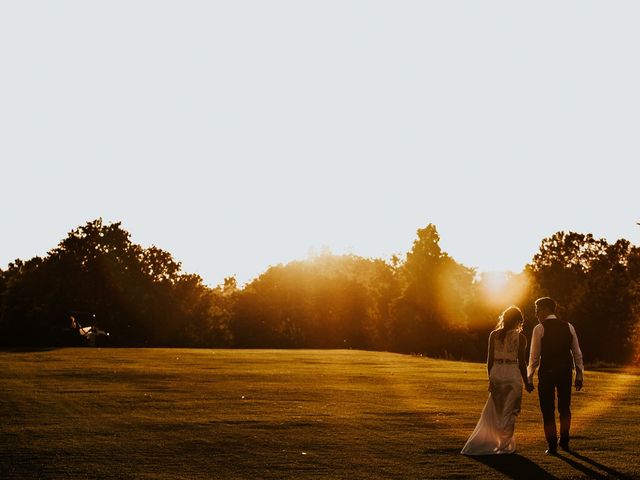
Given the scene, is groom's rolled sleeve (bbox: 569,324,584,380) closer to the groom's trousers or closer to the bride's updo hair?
the groom's trousers

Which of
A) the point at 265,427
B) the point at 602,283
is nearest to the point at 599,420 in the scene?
the point at 265,427

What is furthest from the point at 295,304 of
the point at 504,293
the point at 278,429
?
the point at 278,429

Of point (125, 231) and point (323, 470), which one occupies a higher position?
point (125, 231)

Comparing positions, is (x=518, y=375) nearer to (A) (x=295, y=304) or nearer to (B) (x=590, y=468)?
(B) (x=590, y=468)

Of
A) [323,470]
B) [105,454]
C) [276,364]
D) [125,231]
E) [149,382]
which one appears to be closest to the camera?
[323,470]

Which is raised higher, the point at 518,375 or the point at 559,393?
the point at 518,375

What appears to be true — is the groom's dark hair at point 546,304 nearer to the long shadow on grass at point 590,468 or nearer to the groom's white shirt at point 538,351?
the groom's white shirt at point 538,351

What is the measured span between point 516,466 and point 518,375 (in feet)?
6.70

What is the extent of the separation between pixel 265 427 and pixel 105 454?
448 centimetres

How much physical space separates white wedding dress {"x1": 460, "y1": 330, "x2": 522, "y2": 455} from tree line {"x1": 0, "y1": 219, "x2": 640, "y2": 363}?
6452 cm

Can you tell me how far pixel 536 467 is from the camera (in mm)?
→ 14258

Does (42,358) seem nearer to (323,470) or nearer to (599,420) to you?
(599,420)

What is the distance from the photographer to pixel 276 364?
154ft

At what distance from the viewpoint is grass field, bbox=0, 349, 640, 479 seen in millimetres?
14094
